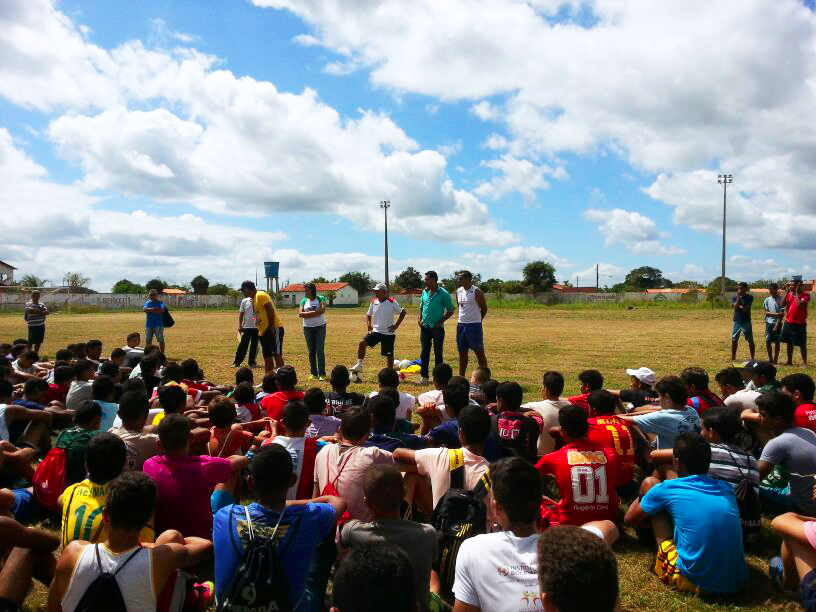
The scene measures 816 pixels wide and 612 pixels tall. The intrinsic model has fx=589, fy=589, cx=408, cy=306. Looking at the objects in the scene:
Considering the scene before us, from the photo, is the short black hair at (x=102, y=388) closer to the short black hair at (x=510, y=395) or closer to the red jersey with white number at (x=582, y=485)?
the short black hair at (x=510, y=395)

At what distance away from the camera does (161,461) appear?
3904 millimetres

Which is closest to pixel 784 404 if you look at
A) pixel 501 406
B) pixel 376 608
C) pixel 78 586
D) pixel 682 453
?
pixel 682 453

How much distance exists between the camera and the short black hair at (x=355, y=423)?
13.9 ft

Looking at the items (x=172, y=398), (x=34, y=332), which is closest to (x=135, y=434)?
(x=172, y=398)

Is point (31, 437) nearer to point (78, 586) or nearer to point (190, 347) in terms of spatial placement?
A: point (78, 586)

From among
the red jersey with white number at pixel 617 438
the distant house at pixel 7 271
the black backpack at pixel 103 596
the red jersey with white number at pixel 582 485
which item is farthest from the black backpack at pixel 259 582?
the distant house at pixel 7 271

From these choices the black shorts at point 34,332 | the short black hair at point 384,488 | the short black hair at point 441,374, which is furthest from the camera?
the black shorts at point 34,332

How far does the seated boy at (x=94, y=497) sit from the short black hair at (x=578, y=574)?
245 centimetres

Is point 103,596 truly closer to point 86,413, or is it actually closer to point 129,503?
point 129,503

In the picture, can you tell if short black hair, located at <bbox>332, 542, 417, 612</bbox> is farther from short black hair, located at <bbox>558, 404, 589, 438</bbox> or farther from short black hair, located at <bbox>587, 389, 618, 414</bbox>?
short black hair, located at <bbox>587, 389, 618, 414</bbox>

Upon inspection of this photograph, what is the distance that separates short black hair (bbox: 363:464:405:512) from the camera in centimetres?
304

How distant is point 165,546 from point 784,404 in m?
4.55

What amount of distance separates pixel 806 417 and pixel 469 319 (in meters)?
6.45

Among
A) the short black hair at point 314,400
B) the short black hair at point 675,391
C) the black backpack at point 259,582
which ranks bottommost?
the black backpack at point 259,582
